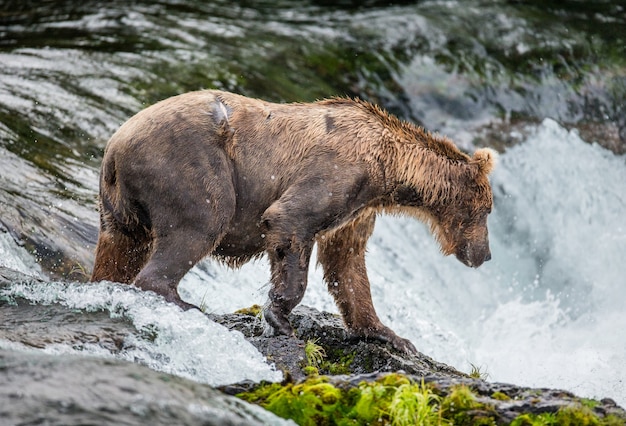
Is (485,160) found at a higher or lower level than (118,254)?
higher

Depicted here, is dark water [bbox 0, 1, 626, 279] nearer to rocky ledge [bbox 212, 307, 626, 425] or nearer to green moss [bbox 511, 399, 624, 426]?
rocky ledge [bbox 212, 307, 626, 425]

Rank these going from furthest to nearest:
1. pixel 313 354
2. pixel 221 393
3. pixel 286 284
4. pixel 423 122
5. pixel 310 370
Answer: pixel 423 122, pixel 286 284, pixel 313 354, pixel 310 370, pixel 221 393

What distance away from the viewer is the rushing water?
35.8 ft

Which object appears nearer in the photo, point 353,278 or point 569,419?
Answer: point 569,419

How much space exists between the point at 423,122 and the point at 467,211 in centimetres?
769

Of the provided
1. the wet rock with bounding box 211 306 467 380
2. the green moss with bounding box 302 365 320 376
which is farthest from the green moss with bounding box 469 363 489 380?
the green moss with bounding box 302 365 320 376

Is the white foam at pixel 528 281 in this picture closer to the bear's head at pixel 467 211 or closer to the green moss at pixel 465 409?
the bear's head at pixel 467 211

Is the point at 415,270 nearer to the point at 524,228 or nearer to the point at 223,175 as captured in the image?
the point at 524,228

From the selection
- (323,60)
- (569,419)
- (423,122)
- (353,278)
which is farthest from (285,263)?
(323,60)

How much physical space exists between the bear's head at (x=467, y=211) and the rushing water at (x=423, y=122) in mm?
2066

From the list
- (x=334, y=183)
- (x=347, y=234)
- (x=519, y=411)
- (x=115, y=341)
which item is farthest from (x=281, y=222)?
(x=519, y=411)

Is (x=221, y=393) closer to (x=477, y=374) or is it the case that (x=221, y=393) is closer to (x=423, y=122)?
(x=477, y=374)

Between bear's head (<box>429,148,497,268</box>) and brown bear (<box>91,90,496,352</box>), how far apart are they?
1 centimetres

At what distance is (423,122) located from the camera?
15.9 meters
